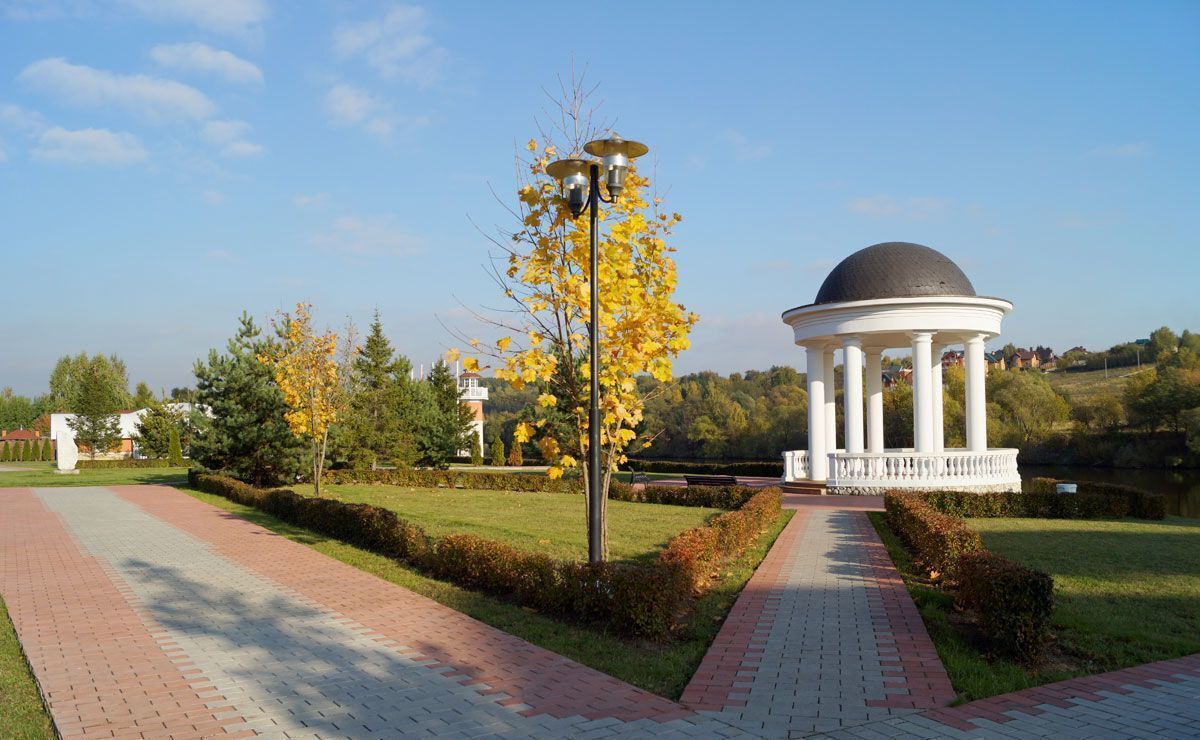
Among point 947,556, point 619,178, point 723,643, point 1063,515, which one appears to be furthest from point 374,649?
point 1063,515

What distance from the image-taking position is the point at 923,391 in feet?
66.6

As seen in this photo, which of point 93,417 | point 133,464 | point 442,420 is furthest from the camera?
point 93,417

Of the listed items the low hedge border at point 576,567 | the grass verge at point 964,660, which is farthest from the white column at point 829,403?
the grass verge at point 964,660

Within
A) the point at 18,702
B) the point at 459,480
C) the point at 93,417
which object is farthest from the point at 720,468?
the point at 93,417

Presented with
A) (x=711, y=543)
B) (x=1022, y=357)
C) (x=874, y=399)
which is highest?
(x=1022, y=357)

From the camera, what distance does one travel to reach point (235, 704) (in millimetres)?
5230

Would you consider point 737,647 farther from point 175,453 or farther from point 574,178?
point 175,453

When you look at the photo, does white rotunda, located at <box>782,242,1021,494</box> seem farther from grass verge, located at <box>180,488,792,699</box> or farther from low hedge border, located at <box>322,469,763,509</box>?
grass verge, located at <box>180,488,792,699</box>

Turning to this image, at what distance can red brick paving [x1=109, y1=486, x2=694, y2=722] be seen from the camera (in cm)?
510

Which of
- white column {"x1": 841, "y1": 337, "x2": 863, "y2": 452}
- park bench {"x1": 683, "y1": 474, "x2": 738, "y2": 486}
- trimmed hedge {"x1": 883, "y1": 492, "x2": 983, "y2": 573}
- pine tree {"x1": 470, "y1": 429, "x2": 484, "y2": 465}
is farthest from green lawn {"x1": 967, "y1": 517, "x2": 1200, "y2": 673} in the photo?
pine tree {"x1": 470, "y1": 429, "x2": 484, "y2": 465}

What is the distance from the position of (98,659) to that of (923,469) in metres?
17.7

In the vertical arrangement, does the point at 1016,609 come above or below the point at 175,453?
above

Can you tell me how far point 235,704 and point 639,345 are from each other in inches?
180

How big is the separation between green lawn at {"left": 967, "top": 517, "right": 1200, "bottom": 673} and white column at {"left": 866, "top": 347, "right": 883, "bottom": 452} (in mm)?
8554
